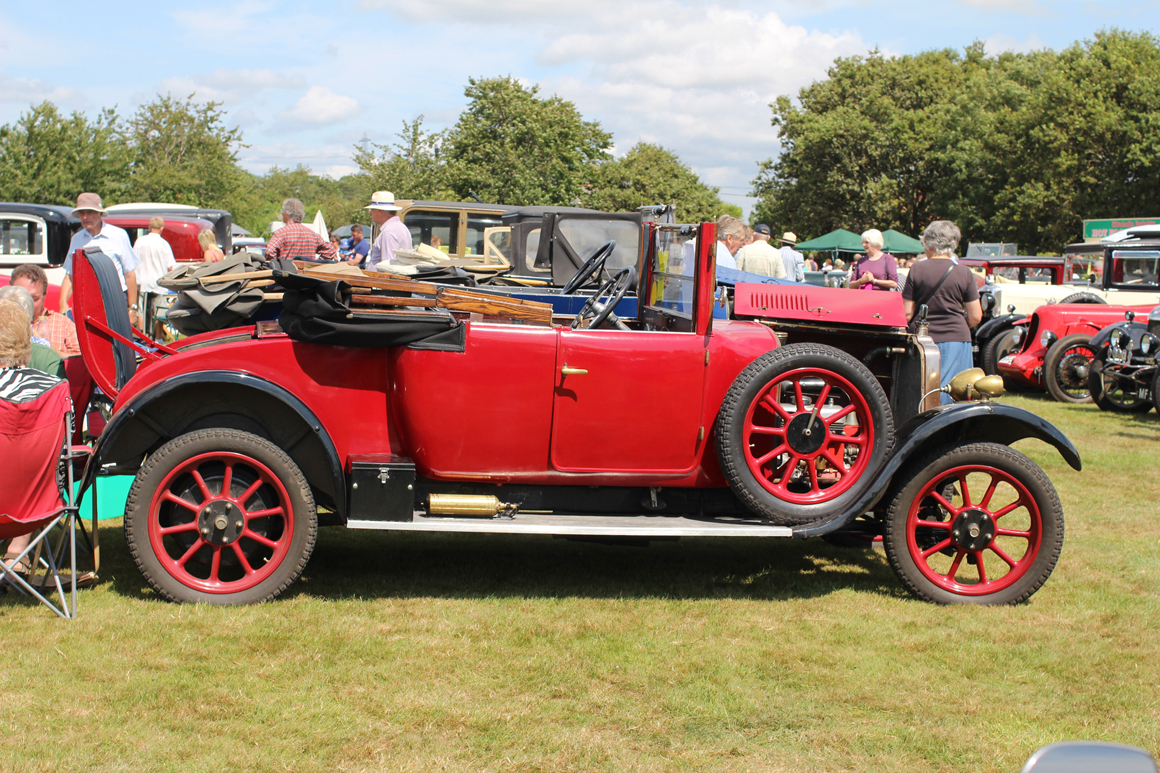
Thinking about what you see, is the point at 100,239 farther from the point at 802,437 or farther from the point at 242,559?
the point at 802,437

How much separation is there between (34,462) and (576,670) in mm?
2300

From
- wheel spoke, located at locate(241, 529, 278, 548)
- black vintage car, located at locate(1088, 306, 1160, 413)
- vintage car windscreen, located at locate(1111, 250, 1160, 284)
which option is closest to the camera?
wheel spoke, located at locate(241, 529, 278, 548)

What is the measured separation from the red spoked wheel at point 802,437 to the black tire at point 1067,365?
8.22 meters

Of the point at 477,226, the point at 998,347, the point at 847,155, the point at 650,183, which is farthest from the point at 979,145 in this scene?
the point at 477,226

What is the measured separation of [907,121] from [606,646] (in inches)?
1829

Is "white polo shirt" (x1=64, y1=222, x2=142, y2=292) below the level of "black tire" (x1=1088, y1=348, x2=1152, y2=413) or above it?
above

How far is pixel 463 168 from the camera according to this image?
1114 inches

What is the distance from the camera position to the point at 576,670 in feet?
12.1

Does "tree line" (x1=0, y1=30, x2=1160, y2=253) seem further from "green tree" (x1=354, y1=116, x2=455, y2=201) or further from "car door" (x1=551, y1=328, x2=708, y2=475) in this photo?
"car door" (x1=551, y1=328, x2=708, y2=475)

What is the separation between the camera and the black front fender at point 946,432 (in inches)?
168

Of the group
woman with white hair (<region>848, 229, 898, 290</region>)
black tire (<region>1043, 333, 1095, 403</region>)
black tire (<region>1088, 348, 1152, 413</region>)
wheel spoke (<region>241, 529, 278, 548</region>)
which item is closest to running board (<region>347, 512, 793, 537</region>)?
wheel spoke (<region>241, 529, 278, 548</region>)

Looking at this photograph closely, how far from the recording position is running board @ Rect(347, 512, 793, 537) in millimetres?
4102

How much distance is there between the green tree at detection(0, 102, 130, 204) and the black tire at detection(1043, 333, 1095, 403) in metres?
27.7

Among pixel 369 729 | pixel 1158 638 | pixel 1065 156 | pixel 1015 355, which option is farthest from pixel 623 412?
pixel 1065 156
